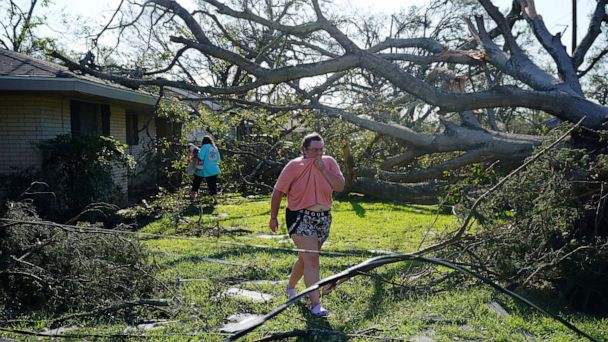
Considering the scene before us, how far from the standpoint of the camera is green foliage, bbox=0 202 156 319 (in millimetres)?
4941

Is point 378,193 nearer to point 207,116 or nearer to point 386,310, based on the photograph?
point 207,116

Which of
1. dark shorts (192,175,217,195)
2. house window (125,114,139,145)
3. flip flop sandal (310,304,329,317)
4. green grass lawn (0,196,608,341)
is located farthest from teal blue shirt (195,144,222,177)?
flip flop sandal (310,304,329,317)

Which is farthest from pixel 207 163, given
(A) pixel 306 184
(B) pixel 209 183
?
(A) pixel 306 184

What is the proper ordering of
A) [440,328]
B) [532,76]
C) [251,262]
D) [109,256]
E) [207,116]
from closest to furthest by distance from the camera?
[440,328], [109,256], [251,262], [532,76], [207,116]

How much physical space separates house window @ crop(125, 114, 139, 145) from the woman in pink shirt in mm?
13094

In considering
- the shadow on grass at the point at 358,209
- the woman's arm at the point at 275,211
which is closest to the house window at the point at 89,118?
the shadow on grass at the point at 358,209

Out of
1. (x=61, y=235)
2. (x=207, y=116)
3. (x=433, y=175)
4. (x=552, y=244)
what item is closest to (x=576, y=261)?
(x=552, y=244)

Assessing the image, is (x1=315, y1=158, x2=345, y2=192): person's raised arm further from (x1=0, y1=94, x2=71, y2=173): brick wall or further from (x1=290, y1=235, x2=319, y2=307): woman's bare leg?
(x1=0, y1=94, x2=71, y2=173): brick wall

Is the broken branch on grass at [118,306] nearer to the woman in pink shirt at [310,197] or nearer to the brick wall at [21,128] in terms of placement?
the woman in pink shirt at [310,197]

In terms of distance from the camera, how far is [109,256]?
5387 millimetres

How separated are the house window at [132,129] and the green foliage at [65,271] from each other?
487 inches

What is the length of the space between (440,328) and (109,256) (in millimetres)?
2941

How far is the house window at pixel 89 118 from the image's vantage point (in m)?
13.1

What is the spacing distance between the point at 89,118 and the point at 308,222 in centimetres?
1018
